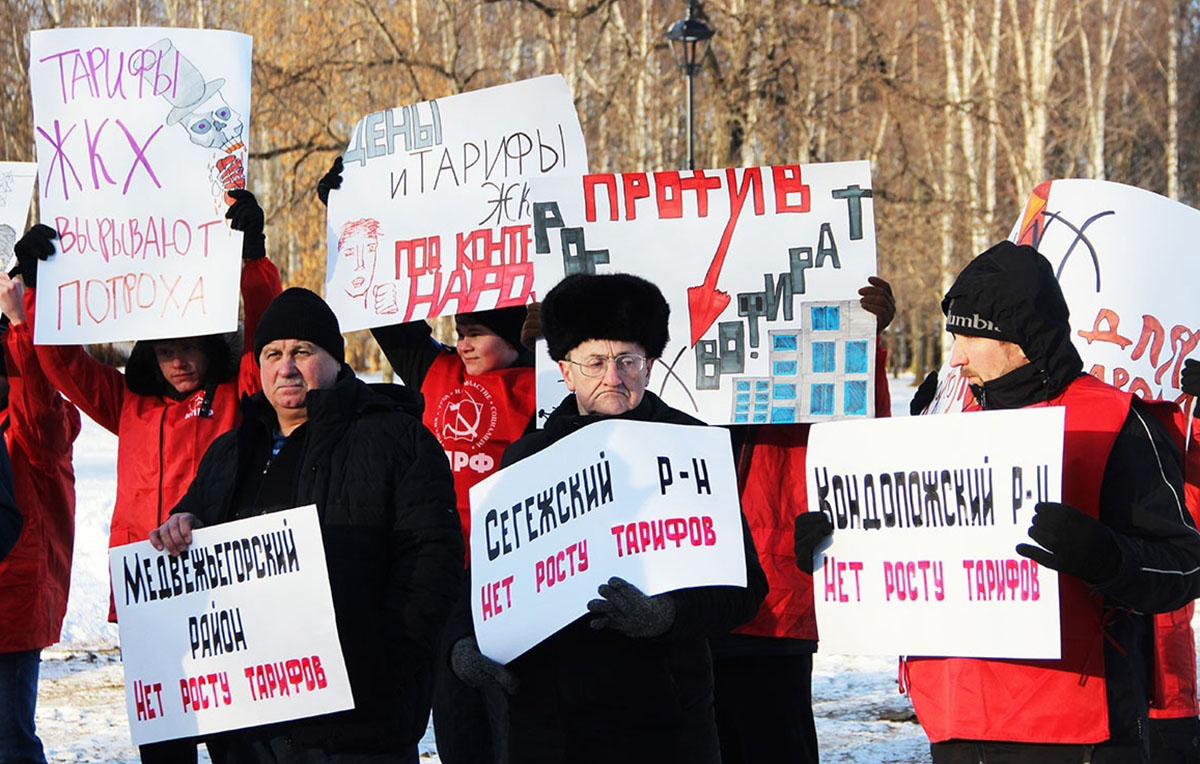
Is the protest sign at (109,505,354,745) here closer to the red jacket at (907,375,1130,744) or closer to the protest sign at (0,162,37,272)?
the red jacket at (907,375,1130,744)

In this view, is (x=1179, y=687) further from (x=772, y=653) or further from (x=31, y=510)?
(x=31, y=510)

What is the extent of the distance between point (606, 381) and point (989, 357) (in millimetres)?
789

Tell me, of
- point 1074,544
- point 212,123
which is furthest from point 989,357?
point 212,123

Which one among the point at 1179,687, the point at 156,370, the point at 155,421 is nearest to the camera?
the point at 1179,687

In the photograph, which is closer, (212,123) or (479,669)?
(479,669)

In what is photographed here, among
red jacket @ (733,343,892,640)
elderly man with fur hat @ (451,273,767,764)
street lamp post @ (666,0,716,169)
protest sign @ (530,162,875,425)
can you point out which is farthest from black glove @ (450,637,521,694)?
street lamp post @ (666,0,716,169)

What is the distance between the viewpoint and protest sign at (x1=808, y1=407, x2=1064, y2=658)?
9.34 ft

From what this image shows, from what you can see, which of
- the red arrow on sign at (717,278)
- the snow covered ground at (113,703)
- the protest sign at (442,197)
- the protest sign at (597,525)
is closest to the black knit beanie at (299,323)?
the protest sign at (597,525)

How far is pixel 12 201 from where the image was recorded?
4875mm

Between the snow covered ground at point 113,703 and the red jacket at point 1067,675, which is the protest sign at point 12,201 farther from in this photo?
the red jacket at point 1067,675

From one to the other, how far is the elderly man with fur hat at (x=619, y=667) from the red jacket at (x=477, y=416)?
4.64ft

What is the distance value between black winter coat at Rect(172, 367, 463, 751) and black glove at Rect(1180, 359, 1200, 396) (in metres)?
2.22


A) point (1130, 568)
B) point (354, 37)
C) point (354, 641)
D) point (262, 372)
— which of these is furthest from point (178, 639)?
point (354, 37)

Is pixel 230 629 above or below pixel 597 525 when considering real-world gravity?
below
